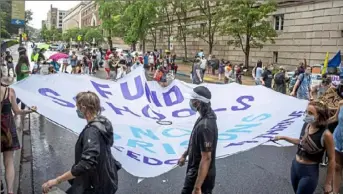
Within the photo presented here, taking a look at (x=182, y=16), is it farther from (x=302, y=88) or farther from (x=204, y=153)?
(x=204, y=153)

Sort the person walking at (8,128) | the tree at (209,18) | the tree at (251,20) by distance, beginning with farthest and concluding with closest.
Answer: the tree at (209,18)
the tree at (251,20)
the person walking at (8,128)

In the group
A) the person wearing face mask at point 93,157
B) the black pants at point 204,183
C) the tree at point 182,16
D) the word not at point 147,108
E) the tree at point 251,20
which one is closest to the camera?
the person wearing face mask at point 93,157

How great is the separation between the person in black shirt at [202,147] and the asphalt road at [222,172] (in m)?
1.93

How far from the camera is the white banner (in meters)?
4.64

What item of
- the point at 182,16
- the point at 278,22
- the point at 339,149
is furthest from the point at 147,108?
the point at 182,16

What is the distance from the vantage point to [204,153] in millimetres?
3646

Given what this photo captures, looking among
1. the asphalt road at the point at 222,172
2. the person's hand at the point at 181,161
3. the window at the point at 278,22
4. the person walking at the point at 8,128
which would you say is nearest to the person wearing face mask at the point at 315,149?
the person's hand at the point at 181,161

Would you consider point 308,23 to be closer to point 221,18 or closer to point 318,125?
point 221,18

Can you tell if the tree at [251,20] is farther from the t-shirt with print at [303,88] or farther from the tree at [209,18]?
the t-shirt with print at [303,88]

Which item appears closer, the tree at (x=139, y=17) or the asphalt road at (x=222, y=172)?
the asphalt road at (x=222, y=172)

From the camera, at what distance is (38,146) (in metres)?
8.08

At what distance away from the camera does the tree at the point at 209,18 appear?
114 ft

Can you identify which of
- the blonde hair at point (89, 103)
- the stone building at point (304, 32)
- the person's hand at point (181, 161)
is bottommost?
the person's hand at point (181, 161)

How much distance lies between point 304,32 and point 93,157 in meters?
28.5
